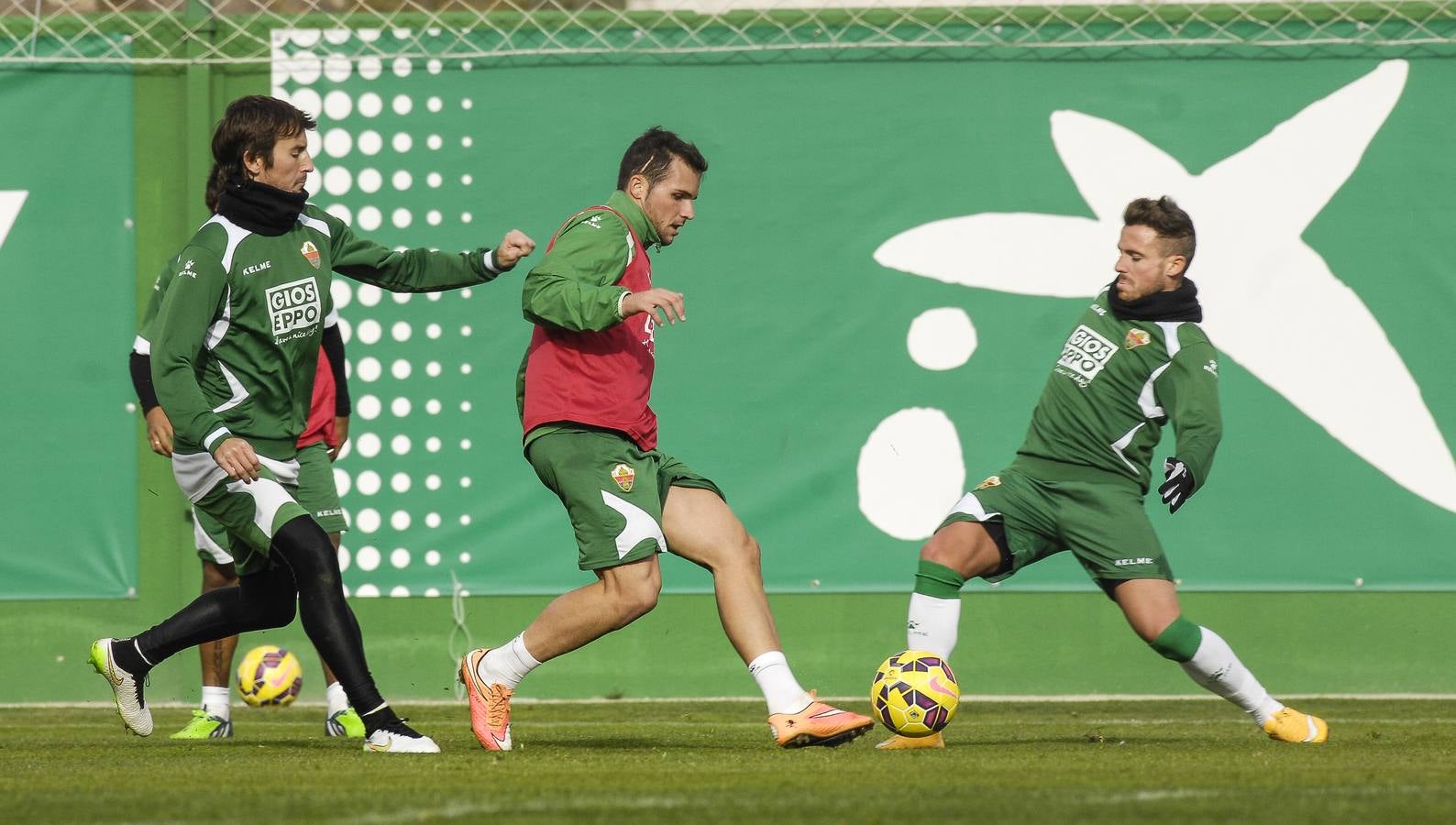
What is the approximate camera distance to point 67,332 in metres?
9.20

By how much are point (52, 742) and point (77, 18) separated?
424 centimetres

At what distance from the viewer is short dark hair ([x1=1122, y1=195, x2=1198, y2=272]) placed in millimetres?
6508

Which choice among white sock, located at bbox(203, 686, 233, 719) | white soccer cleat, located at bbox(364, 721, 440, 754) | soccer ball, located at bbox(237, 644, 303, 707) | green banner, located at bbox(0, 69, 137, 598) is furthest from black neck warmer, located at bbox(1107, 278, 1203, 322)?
green banner, located at bbox(0, 69, 137, 598)

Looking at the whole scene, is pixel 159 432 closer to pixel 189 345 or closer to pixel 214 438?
pixel 189 345

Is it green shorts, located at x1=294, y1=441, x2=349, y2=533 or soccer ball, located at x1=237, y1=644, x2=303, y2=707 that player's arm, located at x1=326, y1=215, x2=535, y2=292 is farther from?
soccer ball, located at x1=237, y1=644, x2=303, y2=707

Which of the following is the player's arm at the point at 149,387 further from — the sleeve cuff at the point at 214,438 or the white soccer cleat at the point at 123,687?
the sleeve cuff at the point at 214,438

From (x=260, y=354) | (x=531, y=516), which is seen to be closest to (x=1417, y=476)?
(x=531, y=516)

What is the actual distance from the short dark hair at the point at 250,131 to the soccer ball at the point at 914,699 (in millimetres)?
2618

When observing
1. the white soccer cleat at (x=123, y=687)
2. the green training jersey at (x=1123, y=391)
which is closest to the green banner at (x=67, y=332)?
the white soccer cleat at (x=123, y=687)

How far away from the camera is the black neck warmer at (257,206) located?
5816 mm

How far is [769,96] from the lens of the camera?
9266mm

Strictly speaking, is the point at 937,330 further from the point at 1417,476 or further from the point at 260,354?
the point at 260,354

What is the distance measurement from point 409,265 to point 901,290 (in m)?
3.48

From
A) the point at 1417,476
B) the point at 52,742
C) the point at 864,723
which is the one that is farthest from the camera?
the point at 1417,476
